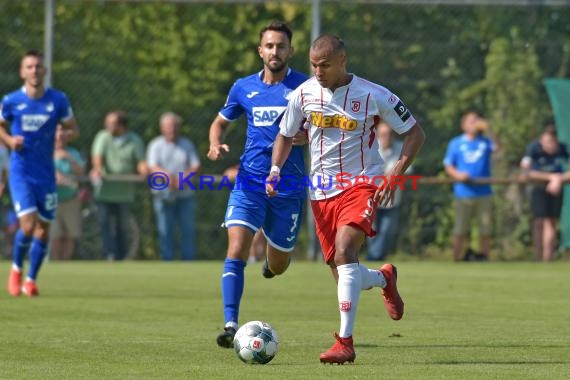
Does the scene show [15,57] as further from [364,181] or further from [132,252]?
[364,181]

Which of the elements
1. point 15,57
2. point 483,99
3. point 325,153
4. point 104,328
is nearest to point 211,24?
point 15,57

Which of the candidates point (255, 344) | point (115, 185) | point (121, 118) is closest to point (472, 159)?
point (121, 118)

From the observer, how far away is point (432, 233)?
21641 millimetres

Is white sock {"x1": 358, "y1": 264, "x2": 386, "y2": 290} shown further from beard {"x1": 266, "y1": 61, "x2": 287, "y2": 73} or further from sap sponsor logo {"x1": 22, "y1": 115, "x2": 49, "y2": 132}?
sap sponsor logo {"x1": 22, "y1": 115, "x2": 49, "y2": 132}

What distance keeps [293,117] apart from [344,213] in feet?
2.45

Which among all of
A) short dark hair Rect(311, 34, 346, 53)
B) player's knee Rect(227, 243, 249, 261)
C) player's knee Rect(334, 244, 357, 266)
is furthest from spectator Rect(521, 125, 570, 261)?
player's knee Rect(334, 244, 357, 266)

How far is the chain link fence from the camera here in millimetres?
21516

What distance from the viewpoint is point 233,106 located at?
1041cm

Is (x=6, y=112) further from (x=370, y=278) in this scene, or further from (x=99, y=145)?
(x=99, y=145)

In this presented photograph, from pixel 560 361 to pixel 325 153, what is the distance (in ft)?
6.57

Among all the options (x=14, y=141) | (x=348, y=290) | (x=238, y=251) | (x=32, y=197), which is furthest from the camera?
(x=32, y=197)

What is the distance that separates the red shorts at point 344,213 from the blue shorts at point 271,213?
97cm

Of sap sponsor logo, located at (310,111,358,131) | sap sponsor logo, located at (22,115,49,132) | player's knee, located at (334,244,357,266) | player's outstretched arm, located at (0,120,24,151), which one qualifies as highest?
sap sponsor logo, located at (310,111,358,131)

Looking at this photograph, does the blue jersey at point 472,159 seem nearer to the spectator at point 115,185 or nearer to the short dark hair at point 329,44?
the spectator at point 115,185
